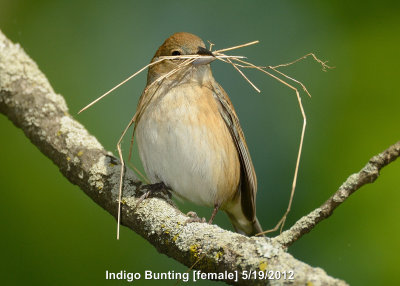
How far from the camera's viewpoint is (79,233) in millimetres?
4035

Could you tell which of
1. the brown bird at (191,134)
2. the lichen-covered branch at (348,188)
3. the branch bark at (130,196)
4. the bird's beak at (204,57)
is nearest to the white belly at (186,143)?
the brown bird at (191,134)

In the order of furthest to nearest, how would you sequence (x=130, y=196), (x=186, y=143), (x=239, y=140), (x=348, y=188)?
1. (x=239, y=140)
2. (x=186, y=143)
3. (x=130, y=196)
4. (x=348, y=188)

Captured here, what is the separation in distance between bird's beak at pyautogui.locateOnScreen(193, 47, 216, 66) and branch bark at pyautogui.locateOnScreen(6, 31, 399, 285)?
88cm

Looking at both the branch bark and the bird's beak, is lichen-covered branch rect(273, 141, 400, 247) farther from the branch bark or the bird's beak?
the bird's beak

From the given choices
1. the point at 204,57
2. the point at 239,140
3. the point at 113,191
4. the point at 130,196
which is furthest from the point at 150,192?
the point at 239,140

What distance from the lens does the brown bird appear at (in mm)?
3643

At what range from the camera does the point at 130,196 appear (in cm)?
317

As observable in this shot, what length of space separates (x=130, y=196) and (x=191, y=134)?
700mm

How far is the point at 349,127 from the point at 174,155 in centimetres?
124

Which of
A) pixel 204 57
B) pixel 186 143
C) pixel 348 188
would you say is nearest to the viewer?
pixel 348 188

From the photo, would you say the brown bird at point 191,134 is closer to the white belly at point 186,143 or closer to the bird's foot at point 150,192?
the white belly at point 186,143

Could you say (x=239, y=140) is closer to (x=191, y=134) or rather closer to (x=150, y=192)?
(x=191, y=134)

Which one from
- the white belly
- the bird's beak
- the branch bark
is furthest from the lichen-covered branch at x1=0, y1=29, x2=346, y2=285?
the bird's beak

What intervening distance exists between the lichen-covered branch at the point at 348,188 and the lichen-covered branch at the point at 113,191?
169 millimetres
